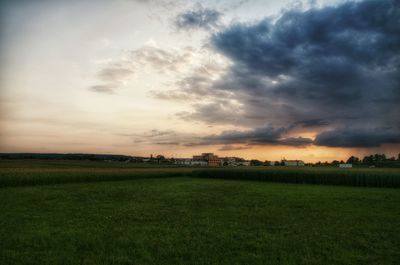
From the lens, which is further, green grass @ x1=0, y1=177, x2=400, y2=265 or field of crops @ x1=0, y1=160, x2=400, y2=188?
field of crops @ x1=0, y1=160, x2=400, y2=188

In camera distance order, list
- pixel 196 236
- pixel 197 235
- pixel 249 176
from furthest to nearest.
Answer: pixel 249 176
pixel 197 235
pixel 196 236

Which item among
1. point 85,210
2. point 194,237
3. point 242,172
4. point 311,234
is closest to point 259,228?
point 311,234

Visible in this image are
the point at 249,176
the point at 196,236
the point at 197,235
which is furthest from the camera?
the point at 249,176

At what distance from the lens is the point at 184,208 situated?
59.2 feet

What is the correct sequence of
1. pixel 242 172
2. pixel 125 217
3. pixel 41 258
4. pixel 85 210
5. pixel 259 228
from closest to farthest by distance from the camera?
pixel 41 258, pixel 259 228, pixel 125 217, pixel 85 210, pixel 242 172

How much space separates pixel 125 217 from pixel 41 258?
6.45 meters

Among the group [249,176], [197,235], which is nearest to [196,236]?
[197,235]

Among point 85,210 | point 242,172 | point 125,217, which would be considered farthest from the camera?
point 242,172

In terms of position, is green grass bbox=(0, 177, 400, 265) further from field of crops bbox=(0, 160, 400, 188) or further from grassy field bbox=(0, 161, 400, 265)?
field of crops bbox=(0, 160, 400, 188)

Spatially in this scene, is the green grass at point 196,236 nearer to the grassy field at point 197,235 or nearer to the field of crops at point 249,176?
the grassy field at point 197,235

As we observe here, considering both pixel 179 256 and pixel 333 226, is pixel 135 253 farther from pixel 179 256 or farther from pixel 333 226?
pixel 333 226

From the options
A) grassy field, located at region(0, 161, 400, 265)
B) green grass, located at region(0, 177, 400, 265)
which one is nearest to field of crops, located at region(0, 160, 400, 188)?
grassy field, located at region(0, 161, 400, 265)

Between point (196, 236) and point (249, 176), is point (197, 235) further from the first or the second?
point (249, 176)

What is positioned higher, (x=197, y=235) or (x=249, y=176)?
(x=249, y=176)
